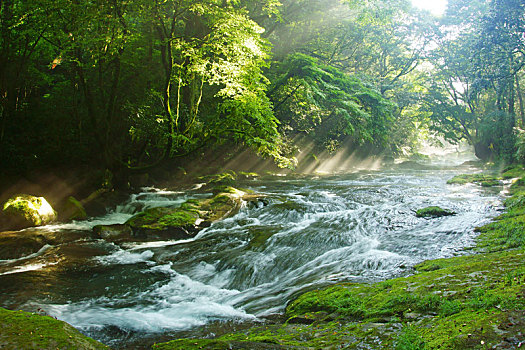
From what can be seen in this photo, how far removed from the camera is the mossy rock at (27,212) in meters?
9.77

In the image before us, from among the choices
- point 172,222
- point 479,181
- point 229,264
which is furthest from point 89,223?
point 479,181

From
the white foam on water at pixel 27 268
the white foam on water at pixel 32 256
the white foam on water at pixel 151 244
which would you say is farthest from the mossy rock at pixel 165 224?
the white foam on water at pixel 27 268

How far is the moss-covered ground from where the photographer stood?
2.65 meters

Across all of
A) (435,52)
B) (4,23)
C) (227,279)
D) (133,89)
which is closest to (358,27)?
(435,52)

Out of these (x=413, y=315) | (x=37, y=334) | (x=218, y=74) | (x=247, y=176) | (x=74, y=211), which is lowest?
(x=413, y=315)

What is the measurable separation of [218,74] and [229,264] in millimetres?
6851

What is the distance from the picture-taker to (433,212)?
9.52 m

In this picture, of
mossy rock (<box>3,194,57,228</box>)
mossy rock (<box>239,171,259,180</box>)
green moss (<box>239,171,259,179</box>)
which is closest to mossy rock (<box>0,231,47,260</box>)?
mossy rock (<box>3,194,57,228</box>)

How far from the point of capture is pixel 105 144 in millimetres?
12953

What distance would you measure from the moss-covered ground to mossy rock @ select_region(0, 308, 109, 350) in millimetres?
679

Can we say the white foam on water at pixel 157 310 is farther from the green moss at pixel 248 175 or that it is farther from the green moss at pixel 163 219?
the green moss at pixel 248 175

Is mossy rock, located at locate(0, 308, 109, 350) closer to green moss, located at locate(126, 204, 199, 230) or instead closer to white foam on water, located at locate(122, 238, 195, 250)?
white foam on water, located at locate(122, 238, 195, 250)

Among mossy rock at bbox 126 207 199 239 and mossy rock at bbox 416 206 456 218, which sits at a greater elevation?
mossy rock at bbox 126 207 199 239

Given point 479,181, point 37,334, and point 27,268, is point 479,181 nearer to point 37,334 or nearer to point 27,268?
point 27,268
